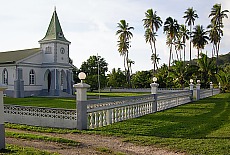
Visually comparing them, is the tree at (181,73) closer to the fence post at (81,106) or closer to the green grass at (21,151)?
the fence post at (81,106)

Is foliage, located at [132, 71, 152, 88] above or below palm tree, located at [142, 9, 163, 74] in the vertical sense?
below

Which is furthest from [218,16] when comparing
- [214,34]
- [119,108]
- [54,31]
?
[119,108]

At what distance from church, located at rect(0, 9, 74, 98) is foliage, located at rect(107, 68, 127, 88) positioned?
49.4 ft

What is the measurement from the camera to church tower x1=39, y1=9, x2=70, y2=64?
32.4 metres

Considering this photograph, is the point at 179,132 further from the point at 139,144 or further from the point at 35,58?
the point at 35,58

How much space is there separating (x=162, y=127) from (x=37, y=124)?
4785mm

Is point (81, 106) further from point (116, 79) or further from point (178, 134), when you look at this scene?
point (116, 79)

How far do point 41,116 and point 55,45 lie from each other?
74.2ft

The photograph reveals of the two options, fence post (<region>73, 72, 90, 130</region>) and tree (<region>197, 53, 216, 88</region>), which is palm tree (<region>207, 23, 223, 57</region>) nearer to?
tree (<region>197, 53, 216, 88</region>)

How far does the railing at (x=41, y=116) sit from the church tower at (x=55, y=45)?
69.3 feet

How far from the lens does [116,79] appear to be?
49.2 m

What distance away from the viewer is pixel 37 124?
10766mm

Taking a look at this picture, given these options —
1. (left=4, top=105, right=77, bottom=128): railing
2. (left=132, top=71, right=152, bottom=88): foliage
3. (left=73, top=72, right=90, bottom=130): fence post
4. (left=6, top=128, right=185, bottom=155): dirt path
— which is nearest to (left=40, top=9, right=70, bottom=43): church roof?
(left=132, top=71, right=152, bottom=88): foliage

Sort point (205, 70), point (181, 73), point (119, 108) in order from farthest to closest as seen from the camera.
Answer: point (205, 70)
point (181, 73)
point (119, 108)
